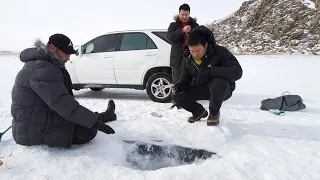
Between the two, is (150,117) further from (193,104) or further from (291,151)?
(291,151)

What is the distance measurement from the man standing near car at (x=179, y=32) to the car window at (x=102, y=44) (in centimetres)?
170

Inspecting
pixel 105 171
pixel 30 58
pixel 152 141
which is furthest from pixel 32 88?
pixel 152 141

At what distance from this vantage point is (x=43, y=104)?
2.22 metres

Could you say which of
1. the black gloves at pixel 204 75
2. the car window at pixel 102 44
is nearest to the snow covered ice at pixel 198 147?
the black gloves at pixel 204 75

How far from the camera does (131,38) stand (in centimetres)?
519

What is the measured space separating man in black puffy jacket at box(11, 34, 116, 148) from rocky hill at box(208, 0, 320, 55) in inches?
869

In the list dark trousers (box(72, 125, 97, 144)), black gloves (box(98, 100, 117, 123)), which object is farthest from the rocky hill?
dark trousers (box(72, 125, 97, 144))

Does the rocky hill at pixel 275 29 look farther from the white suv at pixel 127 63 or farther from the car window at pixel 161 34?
the white suv at pixel 127 63

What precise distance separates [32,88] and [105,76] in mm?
3194

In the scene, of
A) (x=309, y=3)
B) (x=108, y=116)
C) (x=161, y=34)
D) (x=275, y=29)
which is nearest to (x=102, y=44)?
(x=161, y=34)

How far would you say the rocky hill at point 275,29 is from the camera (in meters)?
23.7

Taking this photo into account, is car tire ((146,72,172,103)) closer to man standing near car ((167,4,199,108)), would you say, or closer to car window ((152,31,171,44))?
man standing near car ((167,4,199,108))

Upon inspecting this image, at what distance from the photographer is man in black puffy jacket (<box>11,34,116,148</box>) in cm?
209

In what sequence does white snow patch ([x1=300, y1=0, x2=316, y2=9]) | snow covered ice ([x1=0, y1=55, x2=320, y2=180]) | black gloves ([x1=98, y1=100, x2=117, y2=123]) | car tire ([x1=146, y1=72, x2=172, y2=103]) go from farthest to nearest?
1. white snow patch ([x1=300, y1=0, x2=316, y2=9])
2. car tire ([x1=146, y1=72, x2=172, y2=103])
3. black gloves ([x1=98, y1=100, x2=117, y2=123])
4. snow covered ice ([x1=0, y1=55, x2=320, y2=180])
